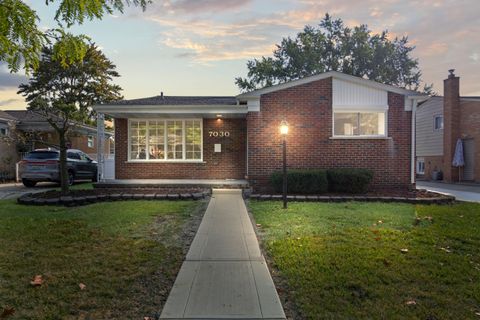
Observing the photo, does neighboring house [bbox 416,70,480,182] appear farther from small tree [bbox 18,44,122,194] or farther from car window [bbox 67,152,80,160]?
small tree [bbox 18,44,122,194]

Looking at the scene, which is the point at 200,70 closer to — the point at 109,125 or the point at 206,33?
the point at 206,33

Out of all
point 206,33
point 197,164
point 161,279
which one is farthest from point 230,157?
point 161,279

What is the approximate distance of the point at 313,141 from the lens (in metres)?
12.2

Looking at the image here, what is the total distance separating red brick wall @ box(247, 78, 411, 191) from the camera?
12.2 metres

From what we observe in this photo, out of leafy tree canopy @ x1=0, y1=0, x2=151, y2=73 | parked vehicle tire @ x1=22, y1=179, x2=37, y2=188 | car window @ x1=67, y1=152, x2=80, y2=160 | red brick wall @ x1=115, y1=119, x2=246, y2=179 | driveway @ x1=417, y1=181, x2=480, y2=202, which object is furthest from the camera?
car window @ x1=67, y1=152, x2=80, y2=160

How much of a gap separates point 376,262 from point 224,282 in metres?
2.10

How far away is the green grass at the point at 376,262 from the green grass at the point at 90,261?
162 cm

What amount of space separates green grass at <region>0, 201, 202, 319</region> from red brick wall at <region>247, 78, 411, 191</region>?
477 centimetres

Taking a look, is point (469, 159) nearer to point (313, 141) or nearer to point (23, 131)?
point (313, 141)

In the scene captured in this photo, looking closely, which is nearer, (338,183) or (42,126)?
(338,183)

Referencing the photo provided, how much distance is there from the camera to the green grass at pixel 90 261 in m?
3.46

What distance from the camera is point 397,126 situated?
12.2m

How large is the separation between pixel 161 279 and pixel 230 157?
10.1 m

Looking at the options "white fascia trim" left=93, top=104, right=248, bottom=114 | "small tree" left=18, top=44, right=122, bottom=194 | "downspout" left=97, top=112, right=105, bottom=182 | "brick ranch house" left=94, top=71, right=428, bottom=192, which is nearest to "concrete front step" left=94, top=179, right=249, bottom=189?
"brick ranch house" left=94, top=71, right=428, bottom=192
